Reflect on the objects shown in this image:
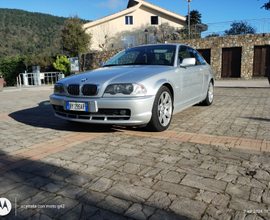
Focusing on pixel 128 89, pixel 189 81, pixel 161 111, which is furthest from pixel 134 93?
pixel 189 81

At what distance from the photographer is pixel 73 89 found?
13.9ft

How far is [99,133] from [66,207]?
7.63 feet

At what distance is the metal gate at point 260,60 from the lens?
65.2ft

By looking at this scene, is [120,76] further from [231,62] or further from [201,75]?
[231,62]

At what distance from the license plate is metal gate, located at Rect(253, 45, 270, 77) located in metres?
19.7

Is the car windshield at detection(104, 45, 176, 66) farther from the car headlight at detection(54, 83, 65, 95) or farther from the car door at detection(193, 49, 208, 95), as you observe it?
the car headlight at detection(54, 83, 65, 95)

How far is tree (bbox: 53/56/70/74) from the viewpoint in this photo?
25.7 m

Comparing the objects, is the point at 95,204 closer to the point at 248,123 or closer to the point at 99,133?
the point at 99,133

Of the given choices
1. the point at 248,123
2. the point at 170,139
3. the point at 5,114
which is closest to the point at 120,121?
the point at 170,139

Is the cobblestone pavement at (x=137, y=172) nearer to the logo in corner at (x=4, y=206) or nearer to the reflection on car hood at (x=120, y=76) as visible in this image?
the logo in corner at (x=4, y=206)

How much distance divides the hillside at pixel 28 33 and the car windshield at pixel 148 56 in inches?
2533

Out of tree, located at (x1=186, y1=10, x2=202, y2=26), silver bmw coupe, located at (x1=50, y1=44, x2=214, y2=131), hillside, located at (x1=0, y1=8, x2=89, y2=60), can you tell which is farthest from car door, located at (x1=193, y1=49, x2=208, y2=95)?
hillside, located at (x1=0, y1=8, x2=89, y2=60)

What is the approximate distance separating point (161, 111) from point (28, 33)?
3398 inches

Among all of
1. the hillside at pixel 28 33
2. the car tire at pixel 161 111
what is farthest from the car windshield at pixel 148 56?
the hillside at pixel 28 33
